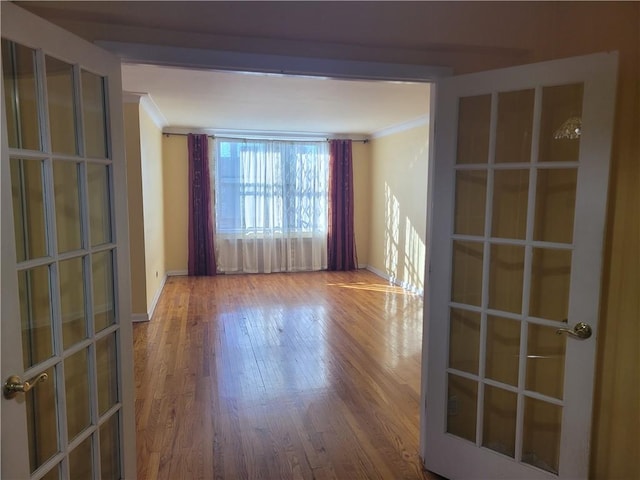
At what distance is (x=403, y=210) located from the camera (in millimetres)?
6254

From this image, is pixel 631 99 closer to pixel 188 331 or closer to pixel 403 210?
pixel 188 331

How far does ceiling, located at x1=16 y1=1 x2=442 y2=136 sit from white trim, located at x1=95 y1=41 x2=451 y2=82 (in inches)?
1.5

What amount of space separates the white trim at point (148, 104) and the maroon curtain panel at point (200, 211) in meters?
0.62

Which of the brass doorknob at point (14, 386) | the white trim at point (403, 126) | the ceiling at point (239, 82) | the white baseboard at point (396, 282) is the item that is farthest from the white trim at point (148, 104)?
the white baseboard at point (396, 282)

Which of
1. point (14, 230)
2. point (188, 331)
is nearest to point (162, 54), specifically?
point (14, 230)

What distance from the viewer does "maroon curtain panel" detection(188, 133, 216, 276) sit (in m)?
6.75

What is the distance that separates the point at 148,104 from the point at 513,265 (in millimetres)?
4341

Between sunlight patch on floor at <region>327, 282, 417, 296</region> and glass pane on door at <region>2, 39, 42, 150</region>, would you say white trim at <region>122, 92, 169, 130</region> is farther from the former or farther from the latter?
sunlight patch on floor at <region>327, 282, 417, 296</region>

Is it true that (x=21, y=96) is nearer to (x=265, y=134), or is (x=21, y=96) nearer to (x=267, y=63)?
(x=267, y=63)

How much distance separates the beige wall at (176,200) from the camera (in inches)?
266

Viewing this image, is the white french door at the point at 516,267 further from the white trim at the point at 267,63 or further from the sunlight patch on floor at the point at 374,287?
the sunlight patch on floor at the point at 374,287

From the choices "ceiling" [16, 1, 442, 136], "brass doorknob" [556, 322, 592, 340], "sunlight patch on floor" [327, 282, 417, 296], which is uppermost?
"ceiling" [16, 1, 442, 136]

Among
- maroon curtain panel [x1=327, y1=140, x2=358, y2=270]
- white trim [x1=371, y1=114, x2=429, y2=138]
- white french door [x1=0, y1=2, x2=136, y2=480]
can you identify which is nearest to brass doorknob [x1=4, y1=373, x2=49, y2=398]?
white french door [x1=0, y1=2, x2=136, y2=480]

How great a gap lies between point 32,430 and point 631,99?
2554 millimetres
